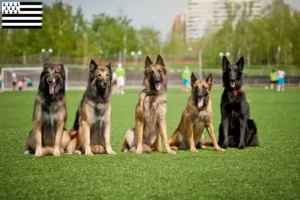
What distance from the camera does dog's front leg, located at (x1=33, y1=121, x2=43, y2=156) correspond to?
794 centimetres

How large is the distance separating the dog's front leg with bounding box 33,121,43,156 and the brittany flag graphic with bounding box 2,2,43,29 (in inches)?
448

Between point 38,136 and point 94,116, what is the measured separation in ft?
3.37

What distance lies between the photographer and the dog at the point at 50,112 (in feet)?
25.9

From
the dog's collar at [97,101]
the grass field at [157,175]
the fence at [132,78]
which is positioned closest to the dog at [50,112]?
the grass field at [157,175]

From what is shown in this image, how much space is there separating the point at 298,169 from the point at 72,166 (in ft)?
11.0

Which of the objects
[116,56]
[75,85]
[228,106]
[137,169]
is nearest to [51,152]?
[137,169]

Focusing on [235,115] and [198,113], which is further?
[235,115]

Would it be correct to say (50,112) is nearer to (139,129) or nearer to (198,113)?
(139,129)

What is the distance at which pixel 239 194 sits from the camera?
17.0ft

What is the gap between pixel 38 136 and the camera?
798 centimetres

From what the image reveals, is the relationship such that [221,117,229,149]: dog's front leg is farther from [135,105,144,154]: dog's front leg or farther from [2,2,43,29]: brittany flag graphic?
[2,2,43,29]: brittany flag graphic

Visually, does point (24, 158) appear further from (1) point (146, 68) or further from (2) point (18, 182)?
(1) point (146, 68)

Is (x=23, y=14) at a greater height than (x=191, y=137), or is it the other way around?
→ (x=23, y=14)

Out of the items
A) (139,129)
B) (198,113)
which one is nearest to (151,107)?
(139,129)
